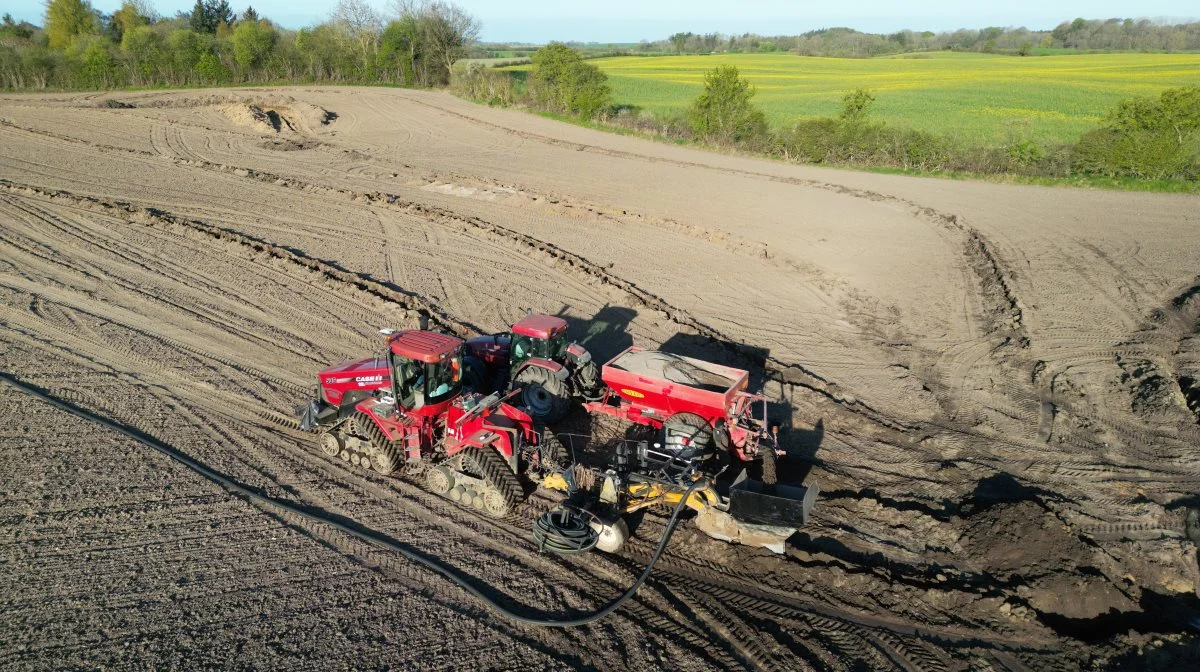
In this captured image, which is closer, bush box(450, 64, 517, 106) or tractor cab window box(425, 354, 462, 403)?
tractor cab window box(425, 354, 462, 403)

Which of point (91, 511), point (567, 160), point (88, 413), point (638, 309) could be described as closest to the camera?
point (91, 511)

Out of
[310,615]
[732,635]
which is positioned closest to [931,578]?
[732,635]

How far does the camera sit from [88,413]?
1102 cm

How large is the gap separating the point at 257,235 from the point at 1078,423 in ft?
60.8

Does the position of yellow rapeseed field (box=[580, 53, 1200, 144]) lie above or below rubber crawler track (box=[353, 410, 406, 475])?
above

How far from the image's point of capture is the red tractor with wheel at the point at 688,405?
9.67m

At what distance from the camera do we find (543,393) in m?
10.6

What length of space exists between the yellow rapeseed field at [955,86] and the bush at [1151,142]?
18.0 ft

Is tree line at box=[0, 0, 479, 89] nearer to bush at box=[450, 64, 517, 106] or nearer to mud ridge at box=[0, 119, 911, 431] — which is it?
bush at box=[450, 64, 517, 106]

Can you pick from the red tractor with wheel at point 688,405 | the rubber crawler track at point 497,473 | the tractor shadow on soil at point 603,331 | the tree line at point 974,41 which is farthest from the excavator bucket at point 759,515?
the tree line at point 974,41

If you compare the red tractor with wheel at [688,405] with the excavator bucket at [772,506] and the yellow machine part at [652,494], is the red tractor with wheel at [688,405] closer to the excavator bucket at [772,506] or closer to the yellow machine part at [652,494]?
the yellow machine part at [652,494]

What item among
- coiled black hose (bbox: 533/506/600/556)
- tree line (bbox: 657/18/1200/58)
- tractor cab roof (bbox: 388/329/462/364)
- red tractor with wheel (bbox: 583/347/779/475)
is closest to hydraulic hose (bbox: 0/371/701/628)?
coiled black hose (bbox: 533/506/600/556)

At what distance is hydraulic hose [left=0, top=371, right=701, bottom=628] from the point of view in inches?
293

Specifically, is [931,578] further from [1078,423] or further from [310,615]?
[310,615]
